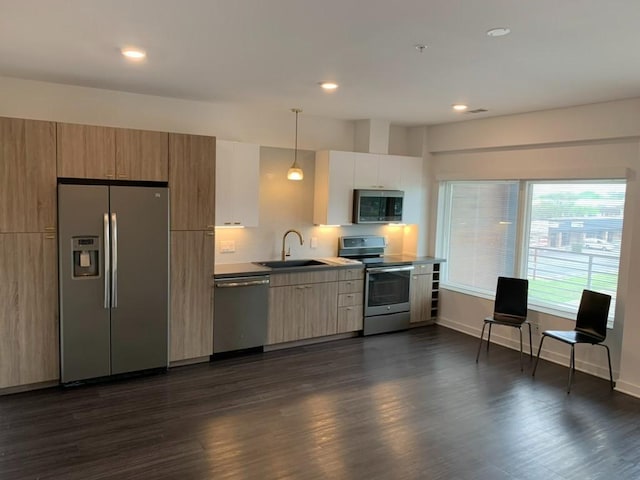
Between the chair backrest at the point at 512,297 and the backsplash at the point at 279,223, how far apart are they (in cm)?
209

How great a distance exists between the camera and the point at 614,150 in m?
4.61

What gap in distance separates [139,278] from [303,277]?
179 centimetres

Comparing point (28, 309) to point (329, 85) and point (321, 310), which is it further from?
point (329, 85)

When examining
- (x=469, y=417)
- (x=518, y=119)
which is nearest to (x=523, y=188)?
(x=518, y=119)

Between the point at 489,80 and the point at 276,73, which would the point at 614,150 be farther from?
the point at 276,73

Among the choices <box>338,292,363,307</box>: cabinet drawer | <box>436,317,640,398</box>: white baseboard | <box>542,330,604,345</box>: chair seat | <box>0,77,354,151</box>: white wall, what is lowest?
<box>436,317,640,398</box>: white baseboard

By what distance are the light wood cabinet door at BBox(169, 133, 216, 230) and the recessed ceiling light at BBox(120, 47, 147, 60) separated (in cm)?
104

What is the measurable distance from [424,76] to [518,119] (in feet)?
7.01

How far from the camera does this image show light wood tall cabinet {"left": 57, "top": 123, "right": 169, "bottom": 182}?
3973 millimetres

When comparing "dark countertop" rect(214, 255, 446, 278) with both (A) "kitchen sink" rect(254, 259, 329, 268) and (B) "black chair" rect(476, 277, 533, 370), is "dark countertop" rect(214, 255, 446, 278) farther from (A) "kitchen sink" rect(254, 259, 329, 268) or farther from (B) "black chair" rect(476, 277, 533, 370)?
(B) "black chair" rect(476, 277, 533, 370)

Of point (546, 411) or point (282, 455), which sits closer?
point (282, 455)

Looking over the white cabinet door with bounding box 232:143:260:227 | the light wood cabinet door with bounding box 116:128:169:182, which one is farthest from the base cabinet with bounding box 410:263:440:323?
the light wood cabinet door with bounding box 116:128:169:182

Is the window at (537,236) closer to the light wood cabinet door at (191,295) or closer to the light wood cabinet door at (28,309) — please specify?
the light wood cabinet door at (191,295)

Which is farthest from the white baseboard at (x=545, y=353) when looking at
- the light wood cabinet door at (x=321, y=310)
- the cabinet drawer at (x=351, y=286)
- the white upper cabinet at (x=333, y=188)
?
the white upper cabinet at (x=333, y=188)
